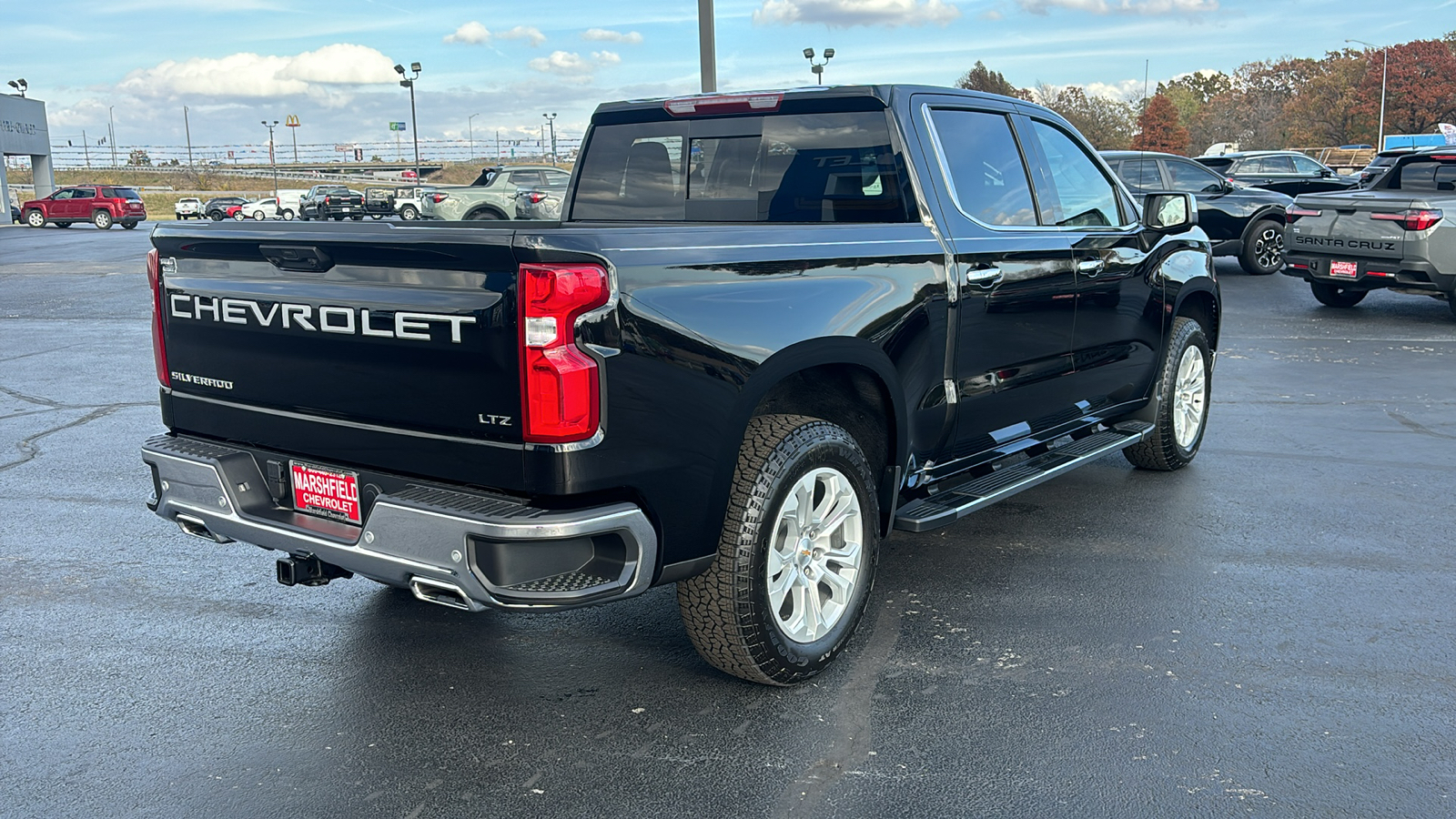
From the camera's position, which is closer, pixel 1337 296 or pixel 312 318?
pixel 312 318

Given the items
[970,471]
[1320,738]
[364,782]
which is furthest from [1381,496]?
[364,782]

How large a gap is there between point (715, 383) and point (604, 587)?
0.66 metres

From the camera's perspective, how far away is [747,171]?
15.8 feet

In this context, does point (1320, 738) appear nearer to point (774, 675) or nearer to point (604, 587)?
point (774, 675)

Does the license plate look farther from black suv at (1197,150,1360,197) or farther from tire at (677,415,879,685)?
black suv at (1197,150,1360,197)

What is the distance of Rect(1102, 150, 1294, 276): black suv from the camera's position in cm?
1634

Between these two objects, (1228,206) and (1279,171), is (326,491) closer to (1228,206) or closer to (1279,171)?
(1228,206)

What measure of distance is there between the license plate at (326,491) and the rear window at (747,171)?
202 centimetres

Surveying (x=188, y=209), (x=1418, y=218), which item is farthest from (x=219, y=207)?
(x=1418, y=218)

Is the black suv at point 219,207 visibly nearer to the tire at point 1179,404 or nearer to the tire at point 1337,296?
the tire at point 1337,296

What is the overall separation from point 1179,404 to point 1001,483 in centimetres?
236

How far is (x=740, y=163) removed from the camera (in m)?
4.83

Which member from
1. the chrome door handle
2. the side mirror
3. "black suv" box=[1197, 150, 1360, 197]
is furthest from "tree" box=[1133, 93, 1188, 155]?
the chrome door handle

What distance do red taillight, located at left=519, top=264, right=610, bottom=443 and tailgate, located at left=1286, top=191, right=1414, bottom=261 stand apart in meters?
11.9
